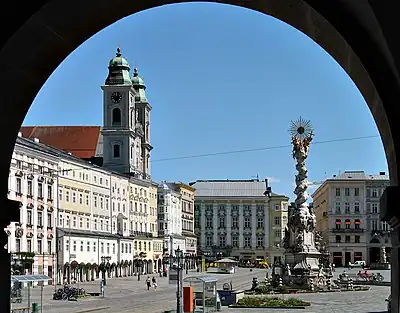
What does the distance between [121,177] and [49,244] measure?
31.7 metres

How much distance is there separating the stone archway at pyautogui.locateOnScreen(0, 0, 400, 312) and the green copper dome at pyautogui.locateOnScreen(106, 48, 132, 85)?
11349 cm

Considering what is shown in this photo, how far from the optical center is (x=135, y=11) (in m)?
7.25

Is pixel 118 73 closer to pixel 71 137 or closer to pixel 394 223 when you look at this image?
pixel 71 137

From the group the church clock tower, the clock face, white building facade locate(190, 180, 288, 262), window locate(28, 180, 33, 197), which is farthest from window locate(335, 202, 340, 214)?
window locate(28, 180, 33, 197)

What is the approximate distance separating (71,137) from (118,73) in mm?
12986

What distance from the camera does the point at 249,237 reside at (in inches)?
7047

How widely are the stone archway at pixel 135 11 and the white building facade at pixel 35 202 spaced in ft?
200

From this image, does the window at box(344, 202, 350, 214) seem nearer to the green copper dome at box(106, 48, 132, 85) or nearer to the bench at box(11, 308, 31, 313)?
the green copper dome at box(106, 48, 132, 85)

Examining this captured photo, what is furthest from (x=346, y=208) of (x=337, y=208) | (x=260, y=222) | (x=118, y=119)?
(x=118, y=119)

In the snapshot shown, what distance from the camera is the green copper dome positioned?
4727 inches

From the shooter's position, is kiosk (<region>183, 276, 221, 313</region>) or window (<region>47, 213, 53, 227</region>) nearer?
kiosk (<region>183, 276, 221, 313</region>)

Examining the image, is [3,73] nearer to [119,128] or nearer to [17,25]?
[17,25]

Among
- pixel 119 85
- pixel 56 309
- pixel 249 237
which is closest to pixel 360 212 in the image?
pixel 249 237

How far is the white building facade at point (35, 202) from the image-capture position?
69.7 meters
